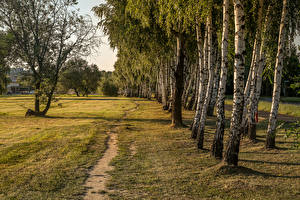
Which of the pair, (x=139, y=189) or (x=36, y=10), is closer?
(x=139, y=189)

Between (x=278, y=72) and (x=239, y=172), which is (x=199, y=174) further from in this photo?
(x=278, y=72)

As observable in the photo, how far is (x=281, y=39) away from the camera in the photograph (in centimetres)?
1016

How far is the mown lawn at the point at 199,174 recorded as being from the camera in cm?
635

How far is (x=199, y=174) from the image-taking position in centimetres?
793

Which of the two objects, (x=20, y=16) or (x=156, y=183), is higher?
(x=20, y=16)

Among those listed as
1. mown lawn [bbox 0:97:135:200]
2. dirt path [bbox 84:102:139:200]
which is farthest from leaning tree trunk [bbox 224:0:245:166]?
mown lawn [bbox 0:97:135:200]

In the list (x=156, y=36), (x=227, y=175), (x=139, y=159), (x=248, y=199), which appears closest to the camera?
(x=248, y=199)

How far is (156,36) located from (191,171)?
1192cm

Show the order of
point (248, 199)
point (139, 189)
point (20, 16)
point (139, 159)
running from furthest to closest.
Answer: point (20, 16), point (139, 159), point (139, 189), point (248, 199)

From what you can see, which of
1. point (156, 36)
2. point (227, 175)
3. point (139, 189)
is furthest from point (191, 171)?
point (156, 36)

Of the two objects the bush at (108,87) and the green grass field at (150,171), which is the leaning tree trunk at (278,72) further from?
the bush at (108,87)

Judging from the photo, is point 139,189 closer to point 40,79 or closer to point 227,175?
point 227,175

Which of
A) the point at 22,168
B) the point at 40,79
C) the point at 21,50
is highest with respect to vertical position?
the point at 21,50

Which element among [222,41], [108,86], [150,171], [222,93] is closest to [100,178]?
[150,171]
